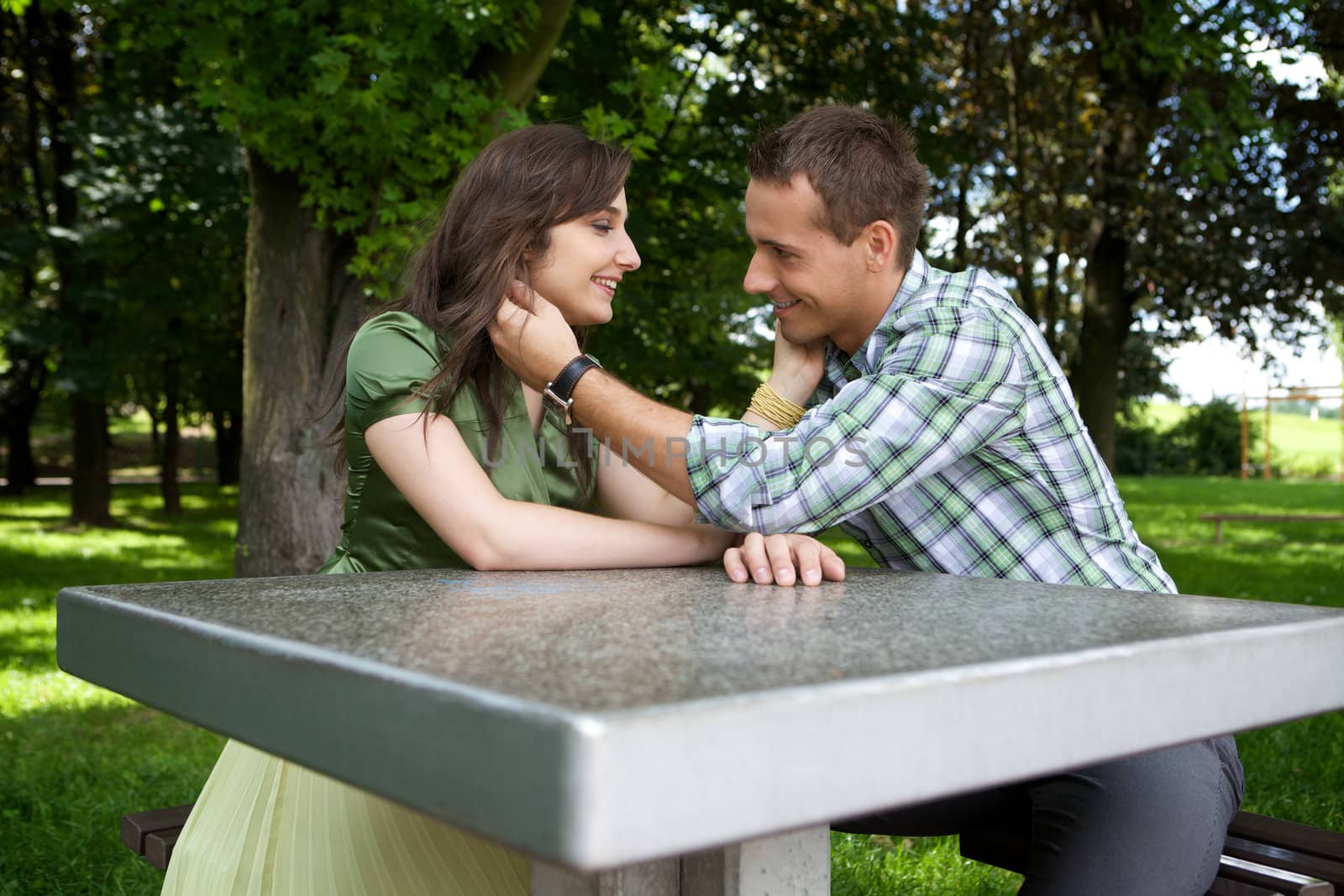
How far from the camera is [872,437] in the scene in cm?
217

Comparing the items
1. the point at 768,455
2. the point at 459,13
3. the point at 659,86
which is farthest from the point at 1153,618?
the point at 659,86

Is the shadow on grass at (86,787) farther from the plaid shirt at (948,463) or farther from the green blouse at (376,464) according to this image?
the plaid shirt at (948,463)

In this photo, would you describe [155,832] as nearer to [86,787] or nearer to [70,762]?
[86,787]

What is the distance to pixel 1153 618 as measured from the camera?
143cm

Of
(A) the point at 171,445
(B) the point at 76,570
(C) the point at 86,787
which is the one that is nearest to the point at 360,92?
(C) the point at 86,787

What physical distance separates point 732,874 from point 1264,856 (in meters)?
1.11

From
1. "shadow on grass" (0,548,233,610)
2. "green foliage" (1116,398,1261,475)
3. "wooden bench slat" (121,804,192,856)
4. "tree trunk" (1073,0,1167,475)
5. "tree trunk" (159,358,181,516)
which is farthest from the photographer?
"green foliage" (1116,398,1261,475)

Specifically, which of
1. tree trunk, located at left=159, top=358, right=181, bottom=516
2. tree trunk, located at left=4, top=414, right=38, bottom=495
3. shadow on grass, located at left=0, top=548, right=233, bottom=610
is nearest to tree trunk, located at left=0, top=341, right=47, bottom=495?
tree trunk, located at left=4, top=414, right=38, bottom=495

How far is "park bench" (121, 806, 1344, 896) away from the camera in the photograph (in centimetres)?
193

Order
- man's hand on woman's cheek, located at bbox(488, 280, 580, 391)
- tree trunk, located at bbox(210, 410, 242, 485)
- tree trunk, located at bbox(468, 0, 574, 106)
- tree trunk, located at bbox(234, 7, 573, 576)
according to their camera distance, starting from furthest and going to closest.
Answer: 1. tree trunk, located at bbox(210, 410, 242, 485)
2. tree trunk, located at bbox(234, 7, 573, 576)
3. tree trunk, located at bbox(468, 0, 574, 106)
4. man's hand on woman's cheek, located at bbox(488, 280, 580, 391)

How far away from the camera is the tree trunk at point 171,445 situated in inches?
733

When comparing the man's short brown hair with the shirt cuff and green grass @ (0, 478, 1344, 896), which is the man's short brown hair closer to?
the shirt cuff

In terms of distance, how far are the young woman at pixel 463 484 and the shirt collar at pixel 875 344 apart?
449 millimetres

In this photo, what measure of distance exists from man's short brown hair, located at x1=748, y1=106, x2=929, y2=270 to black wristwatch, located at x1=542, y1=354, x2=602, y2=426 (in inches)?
25.2
